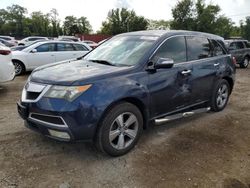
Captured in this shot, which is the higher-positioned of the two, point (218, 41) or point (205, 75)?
point (218, 41)

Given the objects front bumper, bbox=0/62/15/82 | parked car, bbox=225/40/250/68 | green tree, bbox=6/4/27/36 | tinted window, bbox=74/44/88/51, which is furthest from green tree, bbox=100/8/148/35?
front bumper, bbox=0/62/15/82

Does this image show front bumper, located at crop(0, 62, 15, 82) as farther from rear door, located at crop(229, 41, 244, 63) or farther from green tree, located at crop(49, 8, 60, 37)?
green tree, located at crop(49, 8, 60, 37)

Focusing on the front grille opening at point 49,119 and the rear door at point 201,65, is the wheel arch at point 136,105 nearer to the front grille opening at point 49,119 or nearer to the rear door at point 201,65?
the front grille opening at point 49,119

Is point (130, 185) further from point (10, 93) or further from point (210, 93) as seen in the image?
point (10, 93)

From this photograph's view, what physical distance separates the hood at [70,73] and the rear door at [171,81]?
611 millimetres

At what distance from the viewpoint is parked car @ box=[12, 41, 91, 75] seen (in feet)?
36.4

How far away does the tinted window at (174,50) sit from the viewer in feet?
14.9

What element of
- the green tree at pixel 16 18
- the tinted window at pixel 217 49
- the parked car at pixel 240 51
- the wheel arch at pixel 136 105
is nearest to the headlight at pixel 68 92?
the wheel arch at pixel 136 105

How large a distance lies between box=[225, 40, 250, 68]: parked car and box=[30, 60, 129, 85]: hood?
12.8 metres

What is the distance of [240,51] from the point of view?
1568 centimetres

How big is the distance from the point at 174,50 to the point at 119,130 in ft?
5.75

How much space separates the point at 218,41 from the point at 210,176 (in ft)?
11.1

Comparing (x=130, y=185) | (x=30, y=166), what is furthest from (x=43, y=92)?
(x=130, y=185)

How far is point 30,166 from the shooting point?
3656 millimetres
